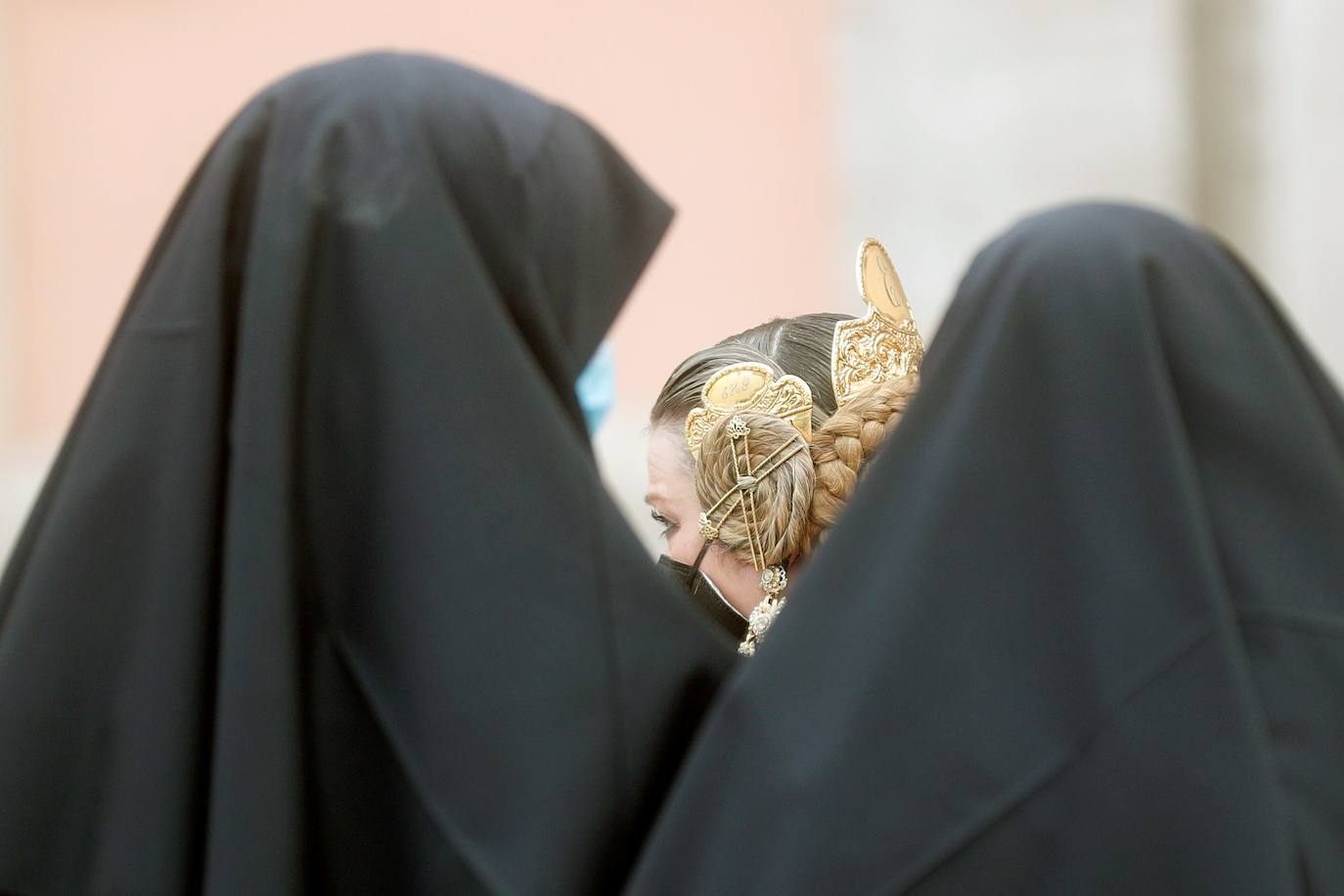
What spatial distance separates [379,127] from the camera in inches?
65.6

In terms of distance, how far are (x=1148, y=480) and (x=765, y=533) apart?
1357mm

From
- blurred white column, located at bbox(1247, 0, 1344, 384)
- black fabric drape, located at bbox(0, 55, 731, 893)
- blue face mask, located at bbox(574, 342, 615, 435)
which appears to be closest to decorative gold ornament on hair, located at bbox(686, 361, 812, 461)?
blue face mask, located at bbox(574, 342, 615, 435)

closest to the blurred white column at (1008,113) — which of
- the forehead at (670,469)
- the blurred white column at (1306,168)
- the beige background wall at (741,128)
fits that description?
the beige background wall at (741,128)

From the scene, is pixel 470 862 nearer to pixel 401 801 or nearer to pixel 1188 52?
pixel 401 801

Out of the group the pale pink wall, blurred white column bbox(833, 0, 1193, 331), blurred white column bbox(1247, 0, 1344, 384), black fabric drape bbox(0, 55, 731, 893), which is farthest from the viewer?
the pale pink wall

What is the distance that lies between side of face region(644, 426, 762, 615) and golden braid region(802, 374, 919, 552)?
0.44ft

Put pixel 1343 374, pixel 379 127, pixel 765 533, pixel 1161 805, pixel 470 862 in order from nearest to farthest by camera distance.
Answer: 1. pixel 1161 805
2. pixel 470 862
3. pixel 379 127
4. pixel 765 533
5. pixel 1343 374

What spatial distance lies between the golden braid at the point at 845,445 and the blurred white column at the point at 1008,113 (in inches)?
107

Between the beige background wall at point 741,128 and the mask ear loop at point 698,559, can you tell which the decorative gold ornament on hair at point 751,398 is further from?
the beige background wall at point 741,128

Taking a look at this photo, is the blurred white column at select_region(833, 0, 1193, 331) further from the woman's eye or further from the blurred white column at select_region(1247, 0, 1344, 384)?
the woman's eye

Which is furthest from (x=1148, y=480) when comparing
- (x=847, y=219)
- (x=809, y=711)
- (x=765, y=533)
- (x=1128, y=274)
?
(x=847, y=219)

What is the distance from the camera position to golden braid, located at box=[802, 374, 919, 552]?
2.78 m

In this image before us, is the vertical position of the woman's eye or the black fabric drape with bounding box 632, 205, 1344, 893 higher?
the black fabric drape with bounding box 632, 205, 1344, 893

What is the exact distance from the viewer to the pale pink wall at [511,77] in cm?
573
